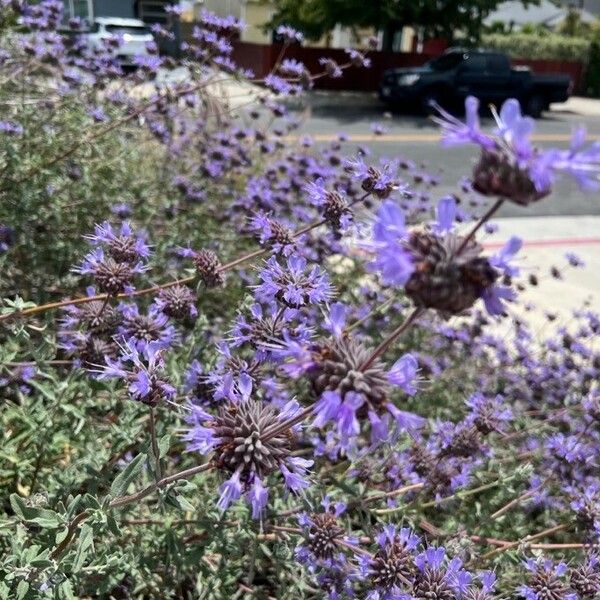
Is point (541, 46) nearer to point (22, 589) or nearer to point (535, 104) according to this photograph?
point (535, 104)

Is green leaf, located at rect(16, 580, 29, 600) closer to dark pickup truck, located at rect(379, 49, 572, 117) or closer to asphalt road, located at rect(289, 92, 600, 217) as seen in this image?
asphalt road, located at rect(289, 92, 600, 217)

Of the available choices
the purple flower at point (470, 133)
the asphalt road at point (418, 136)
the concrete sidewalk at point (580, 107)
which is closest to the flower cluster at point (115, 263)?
the purple flower at point (470, 133)

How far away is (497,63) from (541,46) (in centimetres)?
1490

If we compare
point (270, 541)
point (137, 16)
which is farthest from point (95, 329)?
point (137, 16)

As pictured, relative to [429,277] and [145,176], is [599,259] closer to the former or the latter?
[145,176]

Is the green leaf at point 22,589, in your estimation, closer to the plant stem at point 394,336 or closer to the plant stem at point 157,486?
the plant stem at point 157,486

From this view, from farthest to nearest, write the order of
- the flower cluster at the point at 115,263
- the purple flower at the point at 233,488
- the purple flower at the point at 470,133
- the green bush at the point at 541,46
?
1. the green bush at the point at 541,46
2. the flower cluster at the point at 115,263
3. the purple flower at the point at 233,488
4. the purple flower at the point at 470,133

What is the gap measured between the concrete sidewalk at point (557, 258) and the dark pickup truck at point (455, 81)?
33.1ft

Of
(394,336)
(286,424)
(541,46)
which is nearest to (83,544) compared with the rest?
(286,424)

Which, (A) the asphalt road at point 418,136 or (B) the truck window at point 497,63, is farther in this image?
(B) the truck window at point 497,63

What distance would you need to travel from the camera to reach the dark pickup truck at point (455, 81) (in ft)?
63.4

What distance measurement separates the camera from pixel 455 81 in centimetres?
1933

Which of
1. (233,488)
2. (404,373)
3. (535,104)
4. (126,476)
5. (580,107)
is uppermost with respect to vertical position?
(404,373)

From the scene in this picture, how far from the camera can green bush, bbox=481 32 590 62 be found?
3192 centimetres
